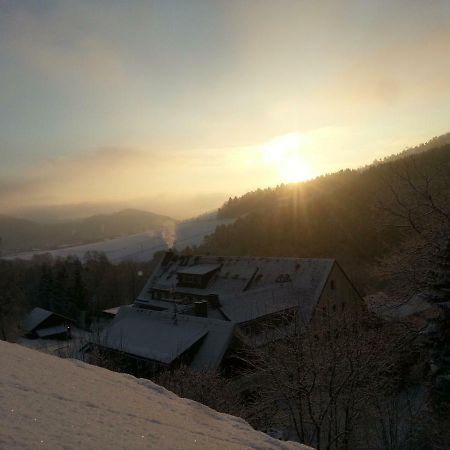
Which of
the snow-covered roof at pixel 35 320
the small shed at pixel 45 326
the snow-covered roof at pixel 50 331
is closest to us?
the snow-covered roof at pixel 50 331

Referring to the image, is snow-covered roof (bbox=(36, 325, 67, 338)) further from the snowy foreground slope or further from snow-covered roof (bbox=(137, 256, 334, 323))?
the snowy foreground slope

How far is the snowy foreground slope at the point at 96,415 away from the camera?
3965mm

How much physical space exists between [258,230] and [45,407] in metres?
70.4

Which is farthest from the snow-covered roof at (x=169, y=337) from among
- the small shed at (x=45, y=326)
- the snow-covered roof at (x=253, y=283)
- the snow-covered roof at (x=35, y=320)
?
the snow-covered roof at (x=35, y=320)

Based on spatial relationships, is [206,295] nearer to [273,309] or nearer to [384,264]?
[273,309]

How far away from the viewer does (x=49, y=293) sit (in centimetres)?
5706

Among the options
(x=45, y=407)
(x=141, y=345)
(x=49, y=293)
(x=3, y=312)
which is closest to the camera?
(x=45, y=407)

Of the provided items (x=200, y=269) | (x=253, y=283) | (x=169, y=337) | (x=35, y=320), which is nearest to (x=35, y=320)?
(x=35, y=320)

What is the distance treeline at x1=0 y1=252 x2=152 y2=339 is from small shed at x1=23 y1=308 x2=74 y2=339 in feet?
5.37

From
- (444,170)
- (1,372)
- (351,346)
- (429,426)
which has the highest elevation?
(444,170)

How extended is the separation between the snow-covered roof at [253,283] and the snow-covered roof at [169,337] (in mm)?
3025

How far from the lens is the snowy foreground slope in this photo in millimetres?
3965

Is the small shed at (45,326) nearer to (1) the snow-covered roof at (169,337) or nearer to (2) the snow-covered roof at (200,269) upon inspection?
(2) the snow-covered roof at (200,269)

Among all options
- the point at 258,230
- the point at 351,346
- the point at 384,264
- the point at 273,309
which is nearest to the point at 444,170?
the point at 384,264
